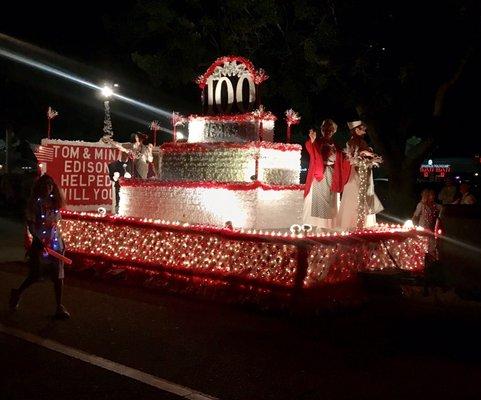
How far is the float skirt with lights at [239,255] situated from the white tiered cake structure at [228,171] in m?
1.18

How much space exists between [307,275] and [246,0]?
11967mm

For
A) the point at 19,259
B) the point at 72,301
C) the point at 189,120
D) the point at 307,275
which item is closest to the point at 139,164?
the point at 189,120

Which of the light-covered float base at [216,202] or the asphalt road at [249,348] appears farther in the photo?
the light-covered float base at [216,202]

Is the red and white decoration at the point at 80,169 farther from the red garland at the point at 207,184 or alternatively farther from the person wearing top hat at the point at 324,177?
the person wearing top hat at the point at 324,177

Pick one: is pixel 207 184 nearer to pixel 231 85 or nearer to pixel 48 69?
pixel 231 85

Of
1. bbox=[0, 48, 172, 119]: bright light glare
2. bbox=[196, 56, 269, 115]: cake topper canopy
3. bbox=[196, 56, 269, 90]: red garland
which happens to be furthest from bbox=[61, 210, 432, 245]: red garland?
bbox=[0, 48, 172, 119]: bright light glare

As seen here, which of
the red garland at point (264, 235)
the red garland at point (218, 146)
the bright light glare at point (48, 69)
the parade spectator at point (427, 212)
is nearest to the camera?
the red garland at point (264, 235)

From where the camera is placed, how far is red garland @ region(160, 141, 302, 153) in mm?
10453

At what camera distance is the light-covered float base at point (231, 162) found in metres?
10.5

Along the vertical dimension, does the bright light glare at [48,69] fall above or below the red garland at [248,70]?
above

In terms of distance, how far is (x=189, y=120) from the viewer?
1165 centimetres

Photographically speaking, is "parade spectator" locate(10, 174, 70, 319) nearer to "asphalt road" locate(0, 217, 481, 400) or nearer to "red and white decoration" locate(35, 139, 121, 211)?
"asphalt road" locate(0, 217, 481, 400)

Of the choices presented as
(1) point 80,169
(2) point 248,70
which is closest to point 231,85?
(2) point 248,70

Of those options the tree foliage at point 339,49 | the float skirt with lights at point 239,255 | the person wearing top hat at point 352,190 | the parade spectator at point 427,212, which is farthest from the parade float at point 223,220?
the tree foliage at point 339,49
